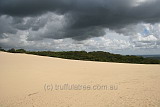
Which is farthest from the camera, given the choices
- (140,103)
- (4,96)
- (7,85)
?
(7,85)

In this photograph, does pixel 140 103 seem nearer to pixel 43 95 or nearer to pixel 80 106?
pixel 80 106

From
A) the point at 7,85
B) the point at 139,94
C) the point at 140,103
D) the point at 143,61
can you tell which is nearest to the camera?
the point at 140,103

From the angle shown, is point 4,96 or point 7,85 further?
point 7,85

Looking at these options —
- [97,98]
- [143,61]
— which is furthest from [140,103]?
[143,61]

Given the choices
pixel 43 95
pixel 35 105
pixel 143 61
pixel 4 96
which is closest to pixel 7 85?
pixel 4 96

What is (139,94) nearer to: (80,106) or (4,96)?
(80,106)

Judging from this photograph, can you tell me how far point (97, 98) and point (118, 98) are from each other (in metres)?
0.95

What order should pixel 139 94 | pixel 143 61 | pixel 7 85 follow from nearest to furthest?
1. pixel 139 94
2. pixel 7 85
3. pixel 143 61

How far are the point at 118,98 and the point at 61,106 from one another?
2.60 metres

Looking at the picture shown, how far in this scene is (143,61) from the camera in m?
31.1

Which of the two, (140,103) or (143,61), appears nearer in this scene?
(140,103)

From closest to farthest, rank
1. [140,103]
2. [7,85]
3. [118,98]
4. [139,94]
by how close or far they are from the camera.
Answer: [140,103], [118,98], [139,94], [7,85]

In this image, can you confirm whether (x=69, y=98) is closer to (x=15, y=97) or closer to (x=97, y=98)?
(x=97, y=98)

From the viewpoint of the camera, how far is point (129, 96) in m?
6.82
